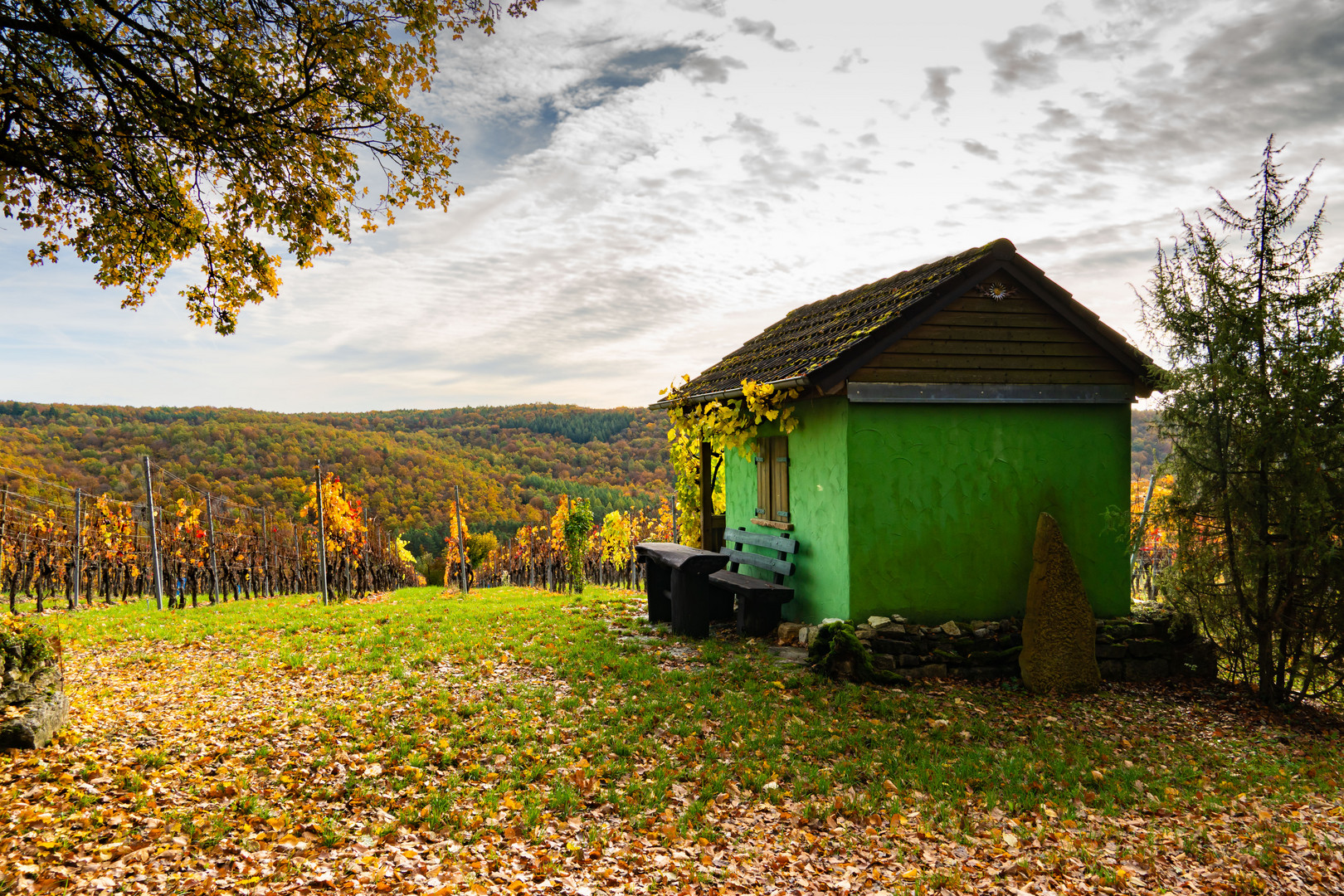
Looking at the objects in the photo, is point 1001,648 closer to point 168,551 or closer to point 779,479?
point 779,479

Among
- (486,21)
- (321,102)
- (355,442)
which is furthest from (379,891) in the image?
(355,442)

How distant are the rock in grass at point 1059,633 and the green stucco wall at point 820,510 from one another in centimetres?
221

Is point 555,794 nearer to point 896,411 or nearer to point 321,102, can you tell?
point 896,411

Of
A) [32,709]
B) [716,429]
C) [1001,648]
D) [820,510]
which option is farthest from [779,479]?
[32,709]

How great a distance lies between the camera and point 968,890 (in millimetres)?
4441

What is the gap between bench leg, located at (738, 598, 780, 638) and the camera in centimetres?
1023

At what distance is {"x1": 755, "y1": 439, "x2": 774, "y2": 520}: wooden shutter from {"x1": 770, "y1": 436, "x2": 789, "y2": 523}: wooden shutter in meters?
0.13

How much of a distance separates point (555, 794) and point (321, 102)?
678 centimetres

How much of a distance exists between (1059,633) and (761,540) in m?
4.30

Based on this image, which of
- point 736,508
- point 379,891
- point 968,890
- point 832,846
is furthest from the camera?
point 736,508

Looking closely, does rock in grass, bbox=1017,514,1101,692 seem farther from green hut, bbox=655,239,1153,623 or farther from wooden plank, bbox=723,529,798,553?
wooden plank, bbox=723,529,798,553

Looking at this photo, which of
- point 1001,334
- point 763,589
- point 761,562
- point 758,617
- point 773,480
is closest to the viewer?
point 1001,334

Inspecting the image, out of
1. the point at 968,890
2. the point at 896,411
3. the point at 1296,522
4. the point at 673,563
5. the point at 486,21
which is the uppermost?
the point at 486,21

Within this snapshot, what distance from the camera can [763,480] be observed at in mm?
11688
